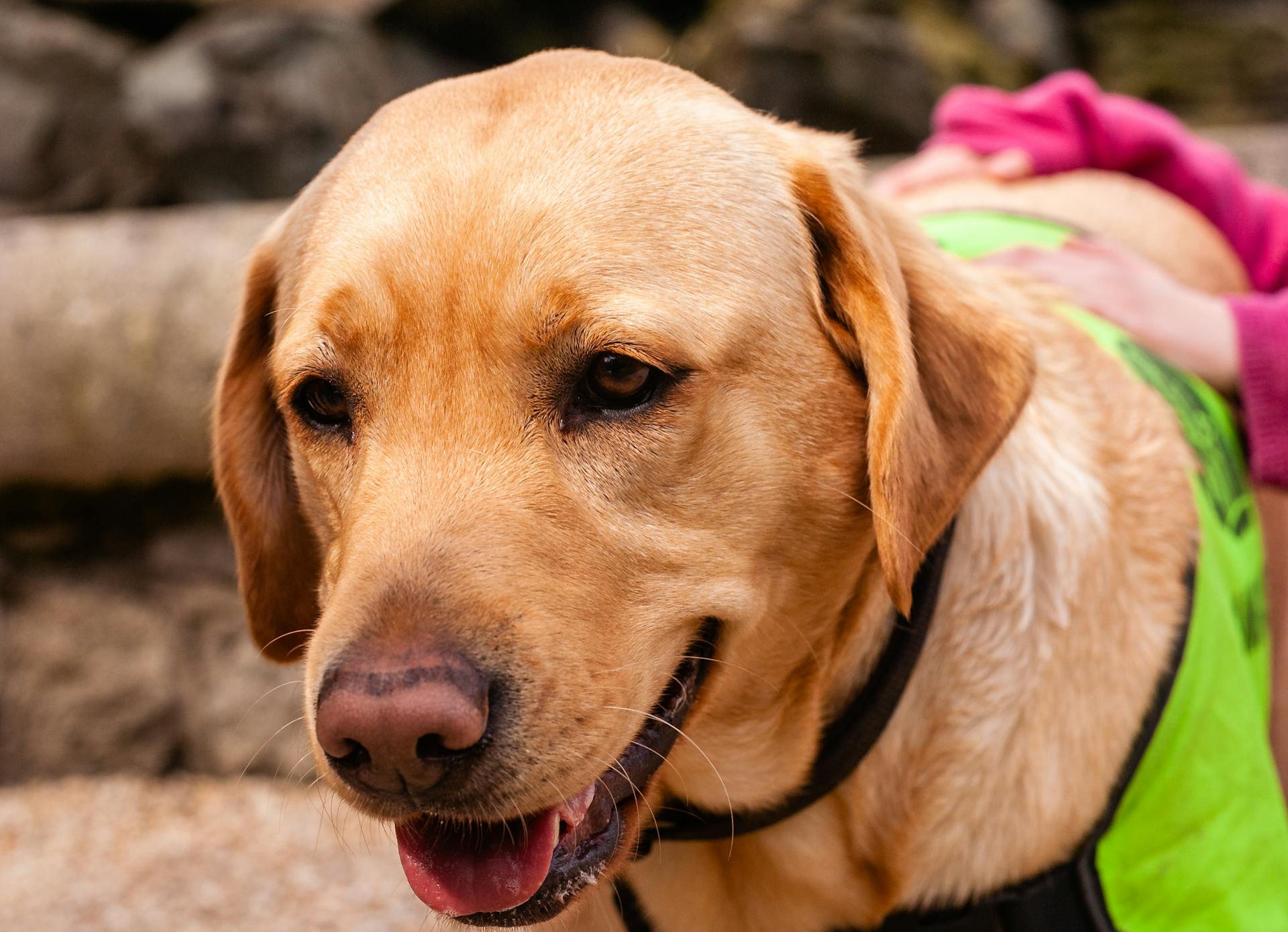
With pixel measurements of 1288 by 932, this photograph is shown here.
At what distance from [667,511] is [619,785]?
44 cm

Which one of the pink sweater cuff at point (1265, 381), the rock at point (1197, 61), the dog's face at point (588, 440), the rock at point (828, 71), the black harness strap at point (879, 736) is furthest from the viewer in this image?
the rock at point (1197, 61)

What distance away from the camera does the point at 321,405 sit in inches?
82.2

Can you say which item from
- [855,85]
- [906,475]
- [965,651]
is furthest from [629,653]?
[855,85]

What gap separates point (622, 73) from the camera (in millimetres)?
2145

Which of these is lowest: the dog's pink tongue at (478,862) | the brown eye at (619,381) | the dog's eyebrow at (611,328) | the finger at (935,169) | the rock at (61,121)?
the rock at (61,121)

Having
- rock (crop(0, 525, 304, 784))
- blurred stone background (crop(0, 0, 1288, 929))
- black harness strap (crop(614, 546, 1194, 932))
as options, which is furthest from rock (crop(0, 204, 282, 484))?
black harness strap (crop(614, 546, 1194, 932))

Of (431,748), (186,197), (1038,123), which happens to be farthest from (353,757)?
(186,197)

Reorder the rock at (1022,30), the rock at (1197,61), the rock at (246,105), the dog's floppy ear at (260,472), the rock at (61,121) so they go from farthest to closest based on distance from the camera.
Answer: the rock at (1197,61) → the rock at (1022,30) → the rock at (61,121) → the rock at (246,105) → the dog's floppy ear at (260,472)

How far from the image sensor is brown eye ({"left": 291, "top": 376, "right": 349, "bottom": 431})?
2.06 metres

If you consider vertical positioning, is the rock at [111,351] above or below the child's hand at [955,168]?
below

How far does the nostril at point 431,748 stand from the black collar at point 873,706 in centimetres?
61

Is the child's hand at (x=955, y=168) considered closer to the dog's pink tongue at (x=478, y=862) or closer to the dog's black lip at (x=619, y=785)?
the dog's black lip at (x=619, y=785)

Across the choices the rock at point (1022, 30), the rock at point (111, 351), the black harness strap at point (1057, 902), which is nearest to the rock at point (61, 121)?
the rock at point (111, 351)

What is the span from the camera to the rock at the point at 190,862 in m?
3.96
